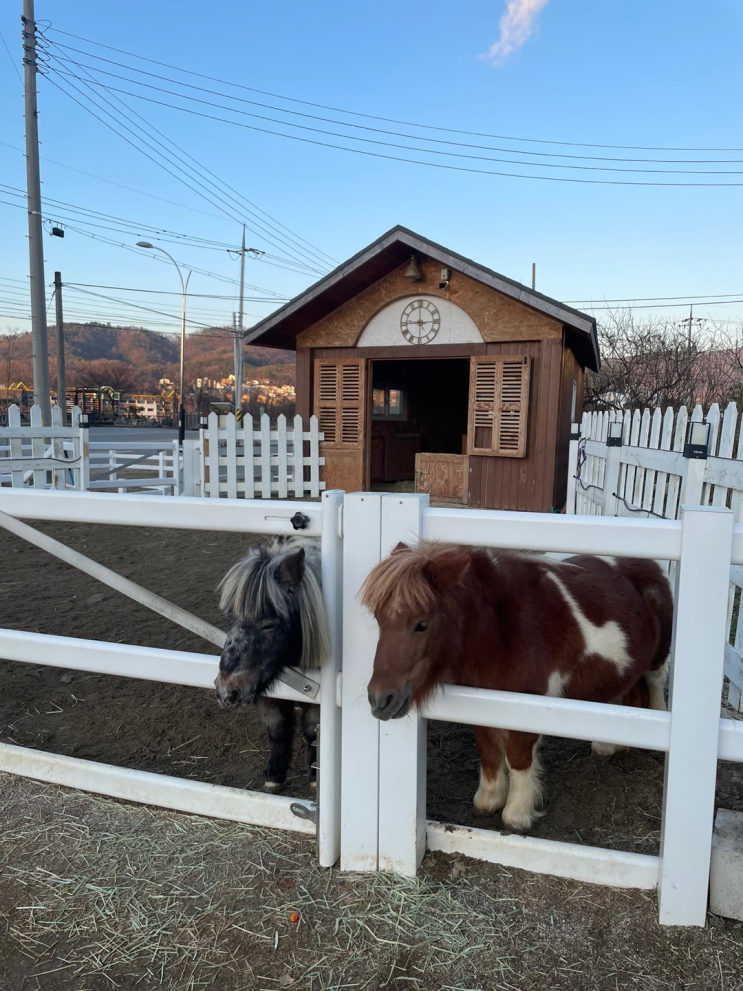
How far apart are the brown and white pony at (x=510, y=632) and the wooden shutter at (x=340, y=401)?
9670 millimetres

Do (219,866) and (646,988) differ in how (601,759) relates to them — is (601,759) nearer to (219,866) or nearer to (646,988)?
(646,988)

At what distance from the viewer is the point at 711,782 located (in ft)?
5.94

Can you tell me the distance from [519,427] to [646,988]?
991 centimetres

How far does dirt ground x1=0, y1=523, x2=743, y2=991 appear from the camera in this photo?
68.4 inches

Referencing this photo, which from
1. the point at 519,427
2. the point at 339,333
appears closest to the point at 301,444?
the point at 339,333

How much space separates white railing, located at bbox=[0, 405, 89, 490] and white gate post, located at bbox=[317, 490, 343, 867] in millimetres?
9073

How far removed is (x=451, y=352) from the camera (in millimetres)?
11391

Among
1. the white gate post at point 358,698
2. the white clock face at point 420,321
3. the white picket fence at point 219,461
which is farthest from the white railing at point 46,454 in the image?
the white gate post at point 358,698

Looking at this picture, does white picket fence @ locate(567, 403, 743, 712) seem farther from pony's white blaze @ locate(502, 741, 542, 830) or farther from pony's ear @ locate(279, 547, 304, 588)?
pony's ear @ locate(279, 547, 304, 588)

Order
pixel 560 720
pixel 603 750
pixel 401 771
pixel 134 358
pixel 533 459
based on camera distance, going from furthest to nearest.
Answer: pixel 134 358 → pixel 533 459 → pixel 603 750 → pixel 401 771 → pixel 560 720

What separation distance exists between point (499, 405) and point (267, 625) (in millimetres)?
9593

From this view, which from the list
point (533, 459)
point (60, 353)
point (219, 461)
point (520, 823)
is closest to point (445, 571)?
point (520, 823)

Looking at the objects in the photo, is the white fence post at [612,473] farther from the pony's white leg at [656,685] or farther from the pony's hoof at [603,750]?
the pony's hoof at [603,750]

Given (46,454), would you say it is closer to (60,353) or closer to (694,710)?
(694,710)
